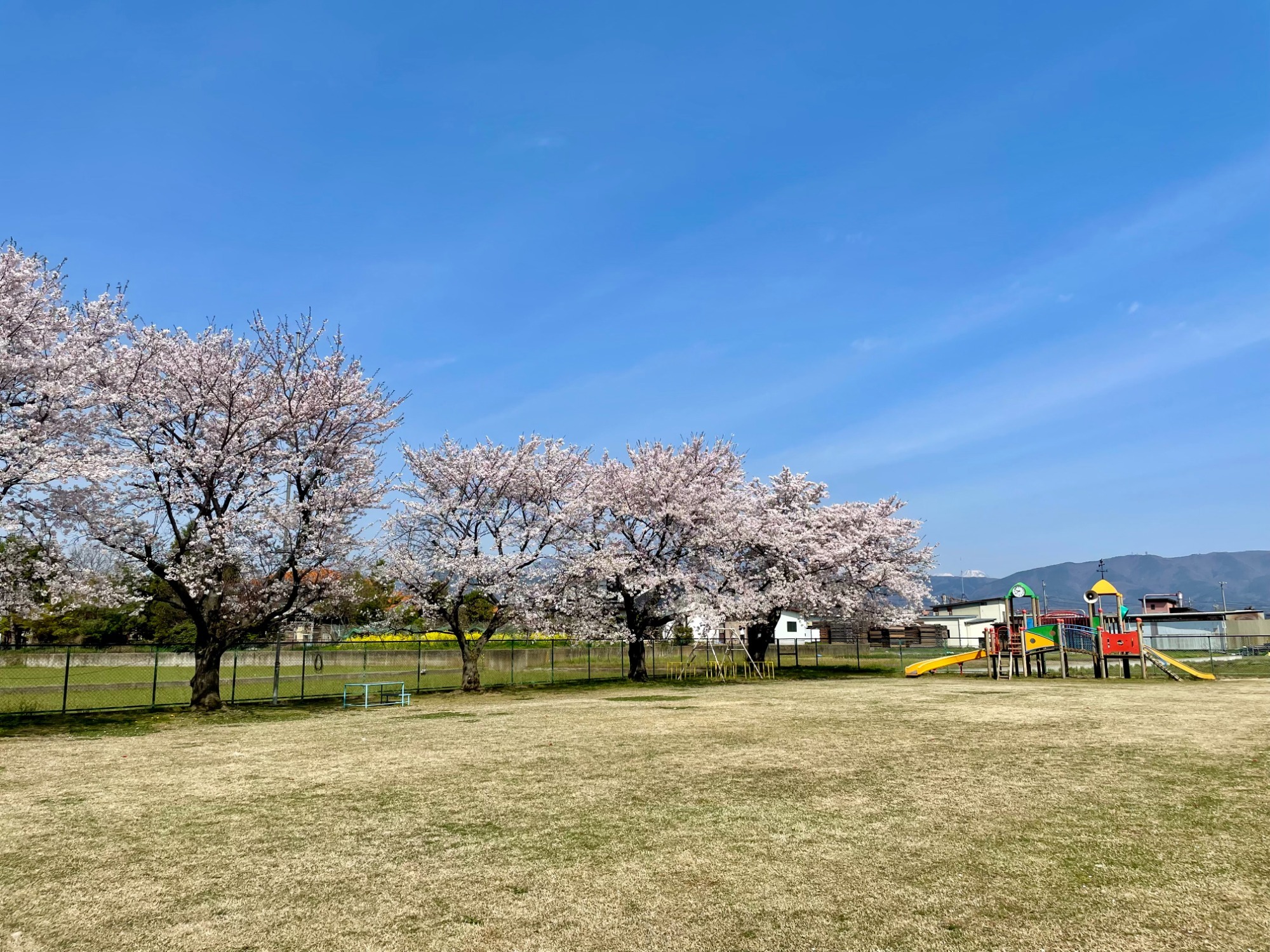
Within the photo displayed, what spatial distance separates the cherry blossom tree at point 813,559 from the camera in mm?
39844

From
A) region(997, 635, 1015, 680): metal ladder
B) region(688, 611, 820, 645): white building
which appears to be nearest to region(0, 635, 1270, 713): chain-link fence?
region(688, 611, 820, 645): white building

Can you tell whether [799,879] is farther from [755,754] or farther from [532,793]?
[755,754]

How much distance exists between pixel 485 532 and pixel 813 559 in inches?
648

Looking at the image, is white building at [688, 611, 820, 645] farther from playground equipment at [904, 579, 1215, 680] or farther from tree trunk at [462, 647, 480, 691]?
tree trunk at [462, 647, 480, 691]

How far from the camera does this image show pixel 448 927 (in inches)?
231

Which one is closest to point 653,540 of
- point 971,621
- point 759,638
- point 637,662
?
point 637,662

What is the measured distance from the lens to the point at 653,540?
123ft

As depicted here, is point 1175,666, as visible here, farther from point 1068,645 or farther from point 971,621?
point 971,621

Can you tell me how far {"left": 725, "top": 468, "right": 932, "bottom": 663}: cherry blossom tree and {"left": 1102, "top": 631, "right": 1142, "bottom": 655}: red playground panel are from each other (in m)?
9.02

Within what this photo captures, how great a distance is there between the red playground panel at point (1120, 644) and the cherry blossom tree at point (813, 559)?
902cm

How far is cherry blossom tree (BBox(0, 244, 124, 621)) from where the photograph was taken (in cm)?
1731

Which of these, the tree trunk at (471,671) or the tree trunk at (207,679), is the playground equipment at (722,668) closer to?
the tree trunk at (471,671)

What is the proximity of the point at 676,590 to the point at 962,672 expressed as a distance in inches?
649

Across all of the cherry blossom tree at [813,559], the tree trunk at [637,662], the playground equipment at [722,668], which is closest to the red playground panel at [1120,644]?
the cherry blossom tree at [813,559]
